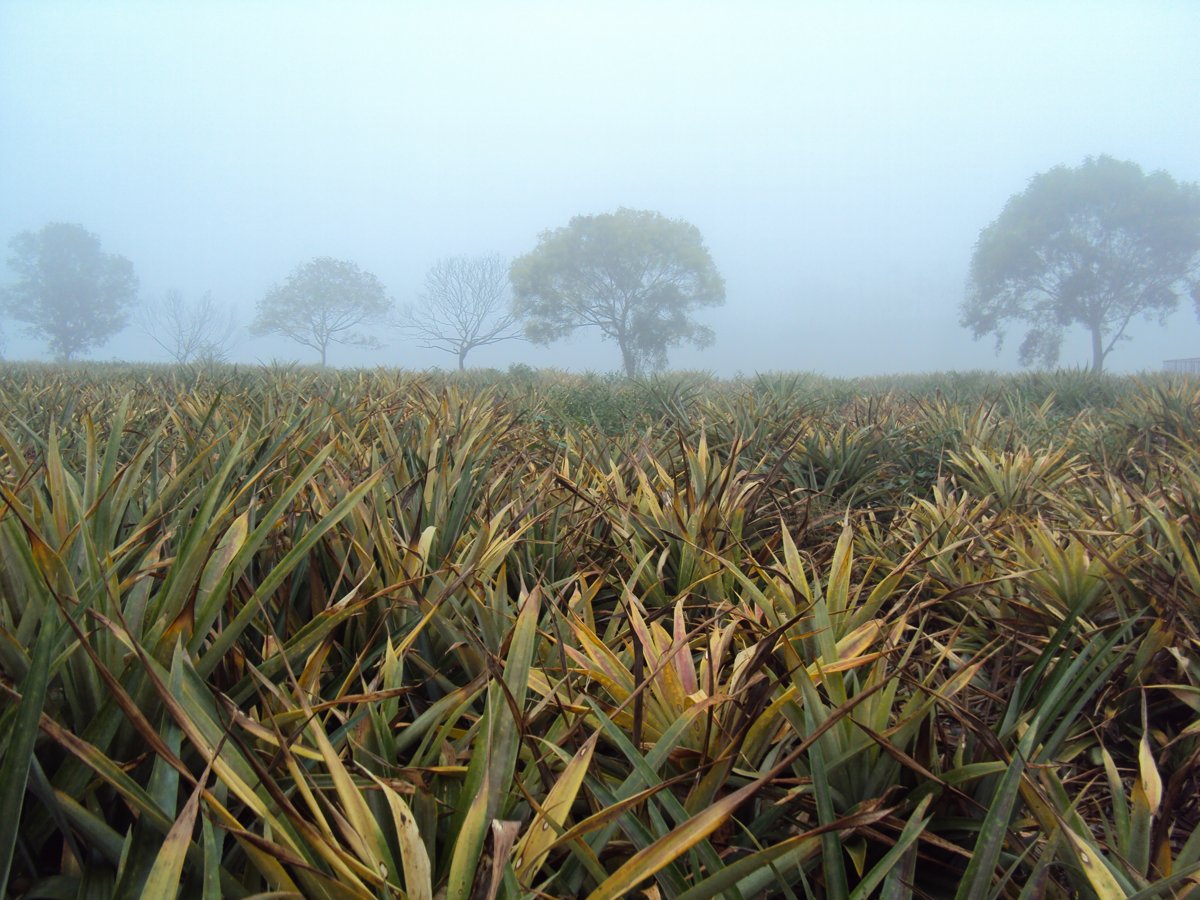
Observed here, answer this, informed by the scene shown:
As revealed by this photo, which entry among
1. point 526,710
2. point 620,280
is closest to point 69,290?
point 620,280

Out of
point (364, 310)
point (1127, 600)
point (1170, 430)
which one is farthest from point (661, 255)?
point (1127, 600)

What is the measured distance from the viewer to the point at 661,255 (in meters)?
47.0

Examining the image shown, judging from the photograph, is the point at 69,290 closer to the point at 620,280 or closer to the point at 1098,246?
the point at 620,280

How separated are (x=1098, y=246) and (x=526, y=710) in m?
48.7

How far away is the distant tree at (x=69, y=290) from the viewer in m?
49.7

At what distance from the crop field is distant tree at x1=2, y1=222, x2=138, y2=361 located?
62045mm

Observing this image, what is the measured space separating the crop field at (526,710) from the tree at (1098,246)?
148ft

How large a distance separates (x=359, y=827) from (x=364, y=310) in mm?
57419

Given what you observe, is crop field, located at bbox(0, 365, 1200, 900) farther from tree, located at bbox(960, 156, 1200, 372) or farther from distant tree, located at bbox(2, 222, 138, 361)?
distant tree, located at bbox(2, 222, 138, 361)

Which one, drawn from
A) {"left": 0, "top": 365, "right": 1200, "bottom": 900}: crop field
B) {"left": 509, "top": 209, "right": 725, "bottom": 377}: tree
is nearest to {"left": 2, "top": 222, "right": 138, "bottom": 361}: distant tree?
{"left": 509, "top": 209, "right": 725, "bottom": 377}: tree

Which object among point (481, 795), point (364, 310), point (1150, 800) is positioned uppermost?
point (364, 310)

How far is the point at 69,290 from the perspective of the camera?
50906mm

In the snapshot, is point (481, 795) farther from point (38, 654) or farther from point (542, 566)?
point (542, 566)

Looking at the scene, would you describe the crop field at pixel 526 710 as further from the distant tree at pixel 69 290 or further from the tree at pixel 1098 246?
the distant tree at pixel 69 290
